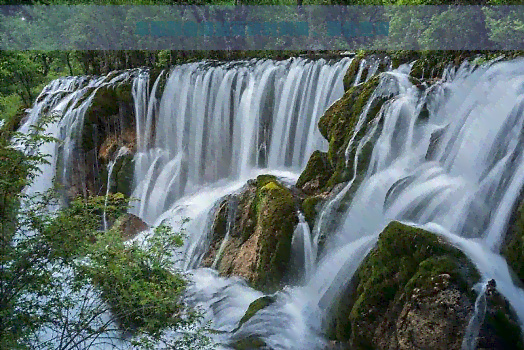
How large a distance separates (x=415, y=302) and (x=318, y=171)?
5.30 metres

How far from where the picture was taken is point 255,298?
9789 millimetres

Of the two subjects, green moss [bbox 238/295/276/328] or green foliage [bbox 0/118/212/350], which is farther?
green moss [bbox 238/295/276/328]

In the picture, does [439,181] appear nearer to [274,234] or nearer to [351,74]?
[274,234]

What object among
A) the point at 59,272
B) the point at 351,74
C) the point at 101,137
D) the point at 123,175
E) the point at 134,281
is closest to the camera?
the point at 59,272

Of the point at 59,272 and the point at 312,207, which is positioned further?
the point at 312,207

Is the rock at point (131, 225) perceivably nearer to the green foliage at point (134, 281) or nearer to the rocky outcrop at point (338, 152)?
the rocky outcrop at point (338, 152)

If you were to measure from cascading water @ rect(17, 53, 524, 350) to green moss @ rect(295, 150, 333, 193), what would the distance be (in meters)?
0.92

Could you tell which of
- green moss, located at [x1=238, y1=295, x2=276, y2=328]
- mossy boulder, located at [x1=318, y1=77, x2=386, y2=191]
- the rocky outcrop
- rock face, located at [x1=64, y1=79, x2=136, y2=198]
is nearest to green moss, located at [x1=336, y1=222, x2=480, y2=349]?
green moss, located at [x1=238, y1=295, x2=276, y2=328]

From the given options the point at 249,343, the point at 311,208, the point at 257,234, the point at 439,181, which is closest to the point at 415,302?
the point at 249,343

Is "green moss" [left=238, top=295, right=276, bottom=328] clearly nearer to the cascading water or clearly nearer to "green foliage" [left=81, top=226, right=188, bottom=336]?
the cascading water

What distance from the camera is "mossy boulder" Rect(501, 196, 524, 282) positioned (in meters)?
6.54

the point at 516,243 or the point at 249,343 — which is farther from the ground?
the point at 516,243

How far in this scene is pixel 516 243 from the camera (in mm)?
6715

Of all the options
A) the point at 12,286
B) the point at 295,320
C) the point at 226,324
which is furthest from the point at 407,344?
the point at 12,286
